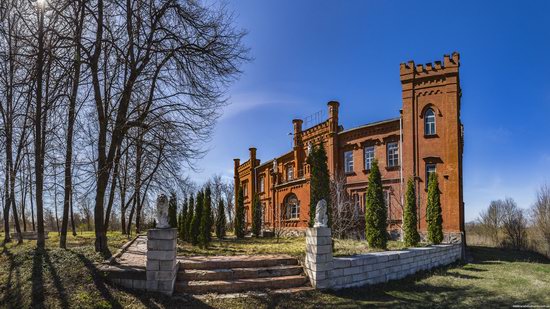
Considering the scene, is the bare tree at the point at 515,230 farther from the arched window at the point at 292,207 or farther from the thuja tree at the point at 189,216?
the thuja tree at the point at 189,216

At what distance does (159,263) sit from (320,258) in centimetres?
349

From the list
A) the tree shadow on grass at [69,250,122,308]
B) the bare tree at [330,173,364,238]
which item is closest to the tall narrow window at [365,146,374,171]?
the bare tree at [330,173,364,238]

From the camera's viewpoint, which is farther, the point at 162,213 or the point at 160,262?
the point at 162,213

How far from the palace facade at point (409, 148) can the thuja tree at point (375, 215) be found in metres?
6.13

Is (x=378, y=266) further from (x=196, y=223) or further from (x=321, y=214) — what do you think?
(x=196, y=223)

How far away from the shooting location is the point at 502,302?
817 cm

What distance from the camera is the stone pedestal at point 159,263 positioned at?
739cm

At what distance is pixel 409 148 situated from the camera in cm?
2236

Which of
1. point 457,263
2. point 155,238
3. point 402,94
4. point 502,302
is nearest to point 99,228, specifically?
point 155,238

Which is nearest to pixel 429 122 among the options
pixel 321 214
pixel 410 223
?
pixel 410 223

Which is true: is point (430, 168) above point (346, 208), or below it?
above

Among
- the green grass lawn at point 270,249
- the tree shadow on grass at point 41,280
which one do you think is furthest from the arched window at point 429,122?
the tree shadow on grass at point 41,280

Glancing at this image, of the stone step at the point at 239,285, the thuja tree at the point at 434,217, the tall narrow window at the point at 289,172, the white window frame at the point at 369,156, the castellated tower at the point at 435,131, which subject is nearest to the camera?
the stone step at the point at 239,285

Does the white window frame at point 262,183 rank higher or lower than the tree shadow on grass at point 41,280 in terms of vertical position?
higher
